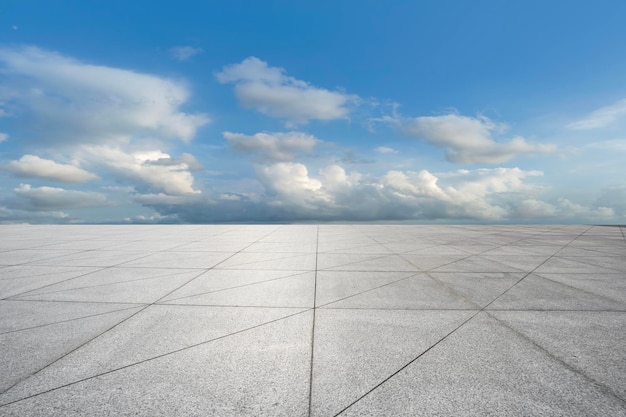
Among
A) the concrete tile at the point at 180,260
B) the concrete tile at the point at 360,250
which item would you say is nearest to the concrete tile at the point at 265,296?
the concrete tile at the point at 180,260

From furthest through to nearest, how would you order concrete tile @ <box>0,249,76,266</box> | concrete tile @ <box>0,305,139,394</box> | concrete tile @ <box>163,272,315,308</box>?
1. concrete tile @ <box>0,249,76,266</box>
2. concrete tile @ <box>163,272,315,308</box>
3. concrete tile @ <box>0,305,139,394</box>

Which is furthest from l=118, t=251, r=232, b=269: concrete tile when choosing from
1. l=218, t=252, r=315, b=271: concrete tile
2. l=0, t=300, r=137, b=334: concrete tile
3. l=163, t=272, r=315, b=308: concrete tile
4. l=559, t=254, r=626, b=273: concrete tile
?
l=559, t=254, r=626, b=273: concrete tile

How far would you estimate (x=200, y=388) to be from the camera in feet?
9.00

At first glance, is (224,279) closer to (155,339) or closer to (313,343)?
(155,339)

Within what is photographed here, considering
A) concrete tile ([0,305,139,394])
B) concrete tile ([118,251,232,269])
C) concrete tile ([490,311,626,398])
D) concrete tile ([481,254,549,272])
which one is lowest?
concrete tile ([0,305,139,394])

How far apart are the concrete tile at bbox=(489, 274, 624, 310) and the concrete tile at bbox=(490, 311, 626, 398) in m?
0.23

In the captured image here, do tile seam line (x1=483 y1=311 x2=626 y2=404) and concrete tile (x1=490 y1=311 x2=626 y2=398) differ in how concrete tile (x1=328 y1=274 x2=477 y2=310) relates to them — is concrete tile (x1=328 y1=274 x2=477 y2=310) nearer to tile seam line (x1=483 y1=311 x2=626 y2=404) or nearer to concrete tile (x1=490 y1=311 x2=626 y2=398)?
concrete tile (x1=490 y1=311 x2=626 y2=398)

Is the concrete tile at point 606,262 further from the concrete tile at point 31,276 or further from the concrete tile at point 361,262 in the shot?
the concrete tile at point 31,276

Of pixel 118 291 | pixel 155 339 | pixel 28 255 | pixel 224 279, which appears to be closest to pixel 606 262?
pixel 224 279

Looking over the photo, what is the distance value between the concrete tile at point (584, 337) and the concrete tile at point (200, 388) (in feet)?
9.37

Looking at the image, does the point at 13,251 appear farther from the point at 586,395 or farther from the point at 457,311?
the point at 586,395

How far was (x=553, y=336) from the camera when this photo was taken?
150 inches

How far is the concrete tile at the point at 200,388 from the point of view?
248 centimetres

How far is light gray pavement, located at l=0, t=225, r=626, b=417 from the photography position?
8.47 ft
